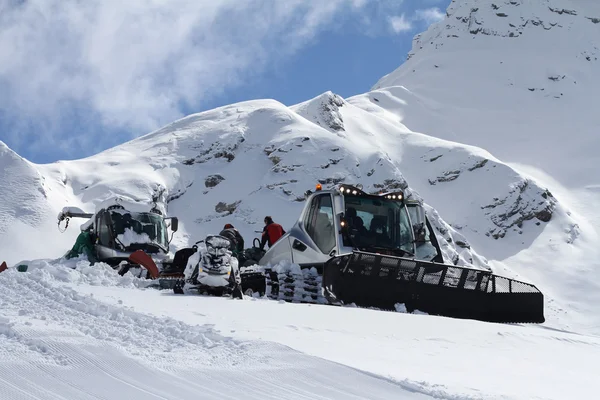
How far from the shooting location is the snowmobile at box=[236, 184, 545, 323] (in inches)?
444

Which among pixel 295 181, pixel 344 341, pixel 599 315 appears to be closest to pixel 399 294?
pixel 344 341

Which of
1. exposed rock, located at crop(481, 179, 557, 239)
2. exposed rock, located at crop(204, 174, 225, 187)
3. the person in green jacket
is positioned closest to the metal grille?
the person in green jacket

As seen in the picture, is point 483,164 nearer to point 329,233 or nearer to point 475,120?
point 475,120

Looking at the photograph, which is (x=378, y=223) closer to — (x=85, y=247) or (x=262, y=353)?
(x=262, y=353)

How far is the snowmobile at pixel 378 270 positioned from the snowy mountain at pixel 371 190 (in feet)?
3.16

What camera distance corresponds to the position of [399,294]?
11406 mm

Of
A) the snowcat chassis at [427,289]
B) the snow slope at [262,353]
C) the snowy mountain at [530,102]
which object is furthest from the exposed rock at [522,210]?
the snow slope at [262,353]

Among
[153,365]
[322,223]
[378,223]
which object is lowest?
[153,365]

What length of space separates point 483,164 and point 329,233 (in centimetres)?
7193

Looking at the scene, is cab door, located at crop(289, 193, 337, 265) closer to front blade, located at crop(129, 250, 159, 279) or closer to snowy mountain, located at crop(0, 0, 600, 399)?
snowy mountain, located at crop(0, 0, 600, 399)

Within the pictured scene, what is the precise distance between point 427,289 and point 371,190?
54538mm

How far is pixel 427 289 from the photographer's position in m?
11.6

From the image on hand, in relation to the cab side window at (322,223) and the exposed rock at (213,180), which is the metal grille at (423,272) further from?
the exposed rock at (213,180)

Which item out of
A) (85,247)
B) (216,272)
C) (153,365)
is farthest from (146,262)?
(153,365)
